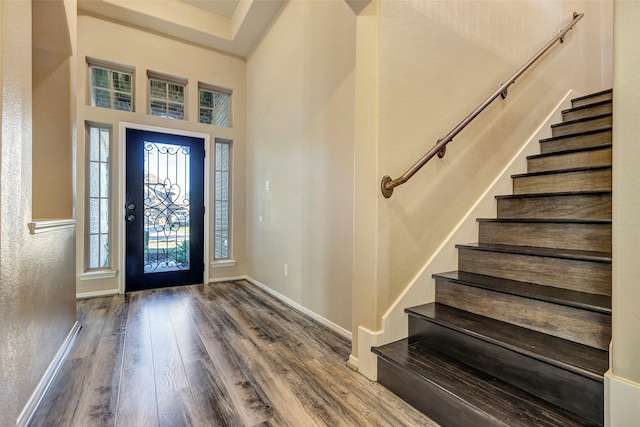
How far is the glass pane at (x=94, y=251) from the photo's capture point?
Result: 10.6 feet

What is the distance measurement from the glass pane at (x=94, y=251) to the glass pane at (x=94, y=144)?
92 cm

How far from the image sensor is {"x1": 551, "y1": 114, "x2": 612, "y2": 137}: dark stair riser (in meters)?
2.19

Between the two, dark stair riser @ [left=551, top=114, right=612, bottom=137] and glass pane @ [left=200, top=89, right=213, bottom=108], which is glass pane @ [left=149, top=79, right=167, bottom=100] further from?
dark stair riser @ [left=551, top=114, right=612, bottom=137]

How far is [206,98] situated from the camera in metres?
4.00

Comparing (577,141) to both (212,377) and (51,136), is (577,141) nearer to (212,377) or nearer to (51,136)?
(212,377)

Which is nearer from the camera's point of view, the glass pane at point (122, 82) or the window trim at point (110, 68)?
the window trim at point (110, 68)

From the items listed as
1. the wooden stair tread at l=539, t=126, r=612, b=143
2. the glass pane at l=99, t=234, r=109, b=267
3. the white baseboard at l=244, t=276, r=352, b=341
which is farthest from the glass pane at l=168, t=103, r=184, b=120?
the wooden stair tread at l=539, t=126, r=612, b=143

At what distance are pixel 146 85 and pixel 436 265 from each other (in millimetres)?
3847

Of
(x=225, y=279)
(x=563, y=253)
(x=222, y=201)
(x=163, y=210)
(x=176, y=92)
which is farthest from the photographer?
(x=222, y=201)

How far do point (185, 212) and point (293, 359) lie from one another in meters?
2.64

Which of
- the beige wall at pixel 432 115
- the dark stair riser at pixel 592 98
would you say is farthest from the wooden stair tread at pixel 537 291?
the dark stair riser at pixel 592 98

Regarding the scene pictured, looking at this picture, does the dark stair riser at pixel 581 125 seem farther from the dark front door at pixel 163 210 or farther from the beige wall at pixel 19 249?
the dark front door at pixel 163 210

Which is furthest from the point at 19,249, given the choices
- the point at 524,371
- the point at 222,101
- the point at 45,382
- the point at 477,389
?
the point at 222,101

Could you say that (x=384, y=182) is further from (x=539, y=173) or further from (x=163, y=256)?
(x=163, y=256)
